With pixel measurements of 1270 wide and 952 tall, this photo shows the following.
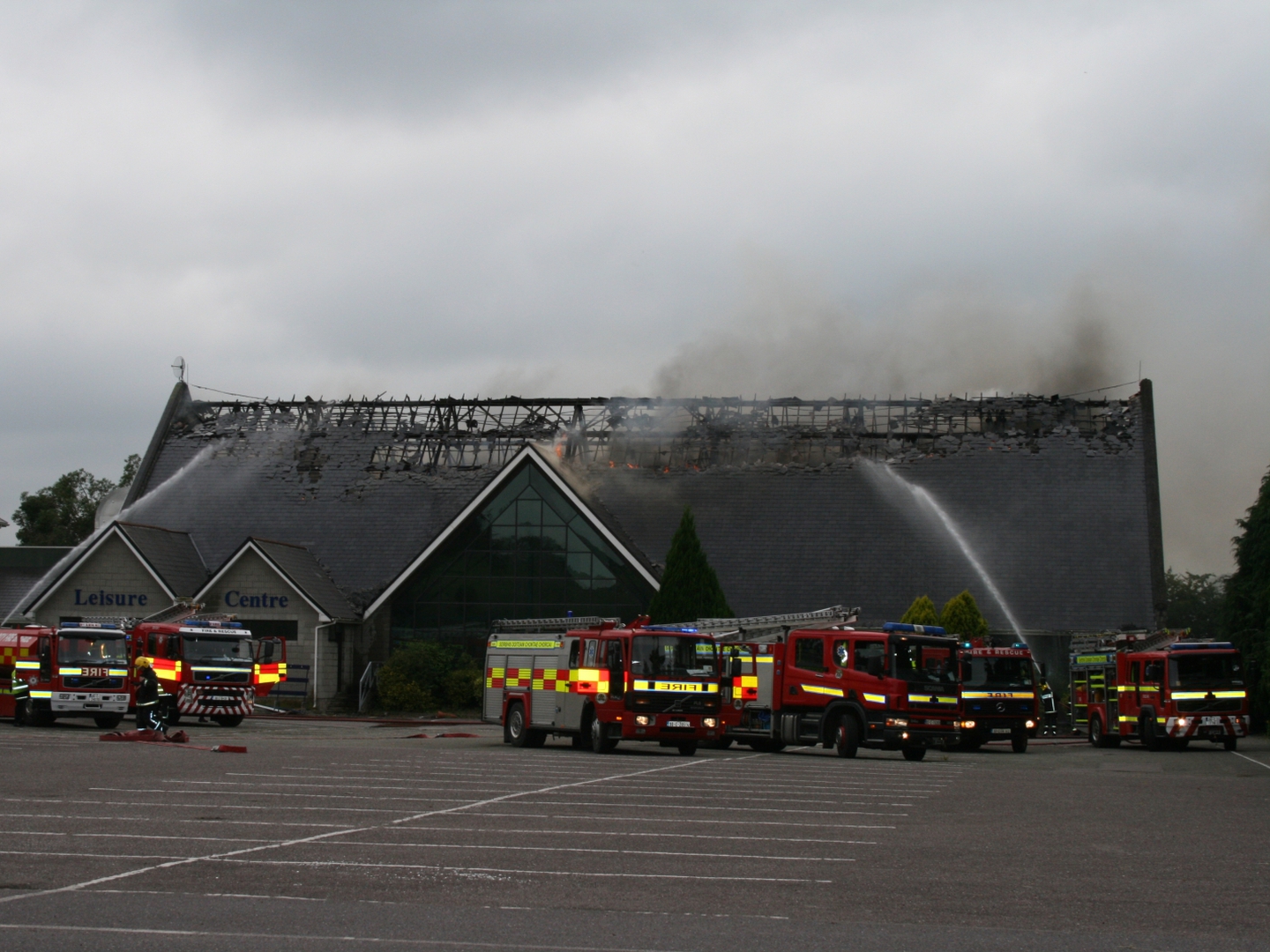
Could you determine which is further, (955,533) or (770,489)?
(770,489)

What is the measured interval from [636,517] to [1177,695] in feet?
63.4

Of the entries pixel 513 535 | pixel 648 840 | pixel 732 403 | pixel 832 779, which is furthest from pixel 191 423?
pixel 648 840

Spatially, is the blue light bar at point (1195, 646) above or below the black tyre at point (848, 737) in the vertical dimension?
above

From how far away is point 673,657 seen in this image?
26.6 metres

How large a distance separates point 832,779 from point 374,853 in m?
10.6

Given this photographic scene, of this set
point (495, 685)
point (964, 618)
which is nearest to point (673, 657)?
point (495, 685)

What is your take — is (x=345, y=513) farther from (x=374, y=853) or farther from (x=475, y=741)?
(x=374, y=853)

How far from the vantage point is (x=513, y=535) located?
149 ft

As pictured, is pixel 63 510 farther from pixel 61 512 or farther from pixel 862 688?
pixel 862 688

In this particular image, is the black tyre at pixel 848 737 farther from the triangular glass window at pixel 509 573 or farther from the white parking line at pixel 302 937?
the white parking line at pixel 302 937

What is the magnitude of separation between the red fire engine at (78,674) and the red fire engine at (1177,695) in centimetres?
2259

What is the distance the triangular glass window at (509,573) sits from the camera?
44875 mm

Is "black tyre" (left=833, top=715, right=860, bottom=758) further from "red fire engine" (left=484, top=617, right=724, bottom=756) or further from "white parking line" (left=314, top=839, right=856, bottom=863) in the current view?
"white parking line" (left=314, top=839, right=856, bottom=863)

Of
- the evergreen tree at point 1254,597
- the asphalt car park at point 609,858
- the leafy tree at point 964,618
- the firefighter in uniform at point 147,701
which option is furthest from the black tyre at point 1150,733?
the firefighter in uniform at point 147,701
